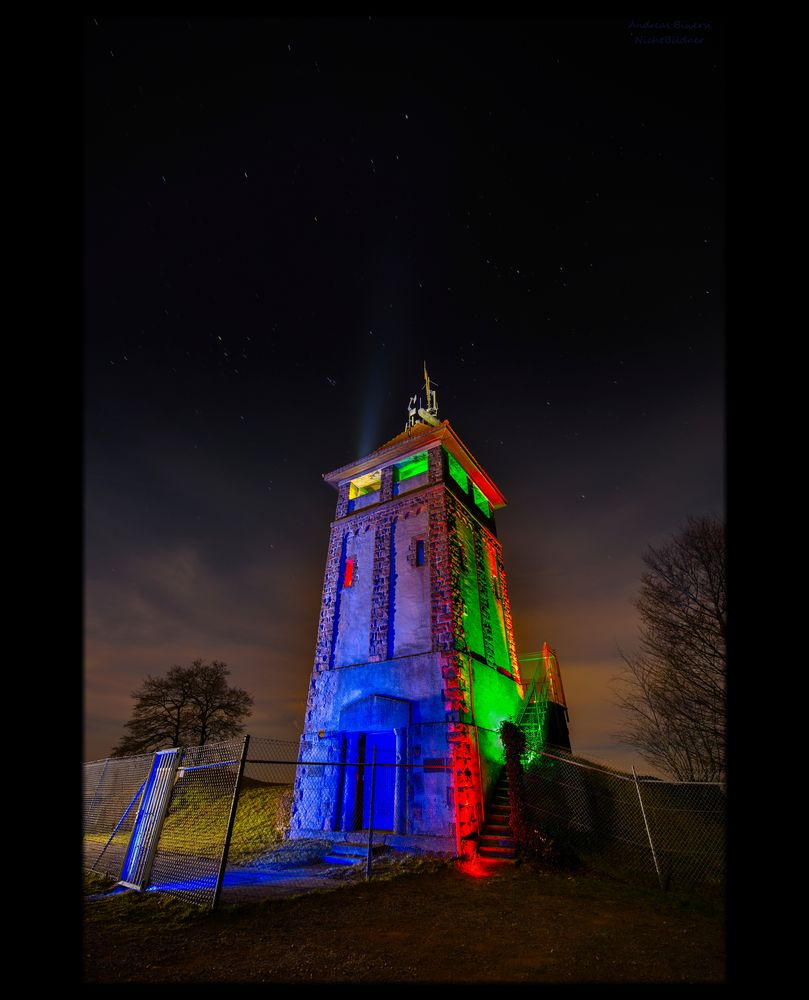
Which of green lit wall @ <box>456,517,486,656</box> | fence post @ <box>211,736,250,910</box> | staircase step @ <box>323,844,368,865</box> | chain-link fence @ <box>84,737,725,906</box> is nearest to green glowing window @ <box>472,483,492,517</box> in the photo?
green lit wall @ <box>456,517,486,656</box>

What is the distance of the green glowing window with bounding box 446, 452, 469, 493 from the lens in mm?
18102

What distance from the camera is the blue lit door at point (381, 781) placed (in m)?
12.0

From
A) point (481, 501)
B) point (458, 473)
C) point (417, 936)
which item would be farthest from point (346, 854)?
point (481, 501)

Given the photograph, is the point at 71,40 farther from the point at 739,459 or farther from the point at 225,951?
the point at 225,951

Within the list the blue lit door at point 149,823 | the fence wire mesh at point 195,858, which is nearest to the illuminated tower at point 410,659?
the fence wire mesh at point 195,858

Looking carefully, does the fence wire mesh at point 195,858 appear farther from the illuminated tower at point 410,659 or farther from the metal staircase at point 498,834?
the metal staircase at point 498,834

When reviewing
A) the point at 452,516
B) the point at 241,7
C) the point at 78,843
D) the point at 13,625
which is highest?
the point at 452,516

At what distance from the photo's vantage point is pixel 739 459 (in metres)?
1.20

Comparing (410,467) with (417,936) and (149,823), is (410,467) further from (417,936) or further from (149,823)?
(417,936)

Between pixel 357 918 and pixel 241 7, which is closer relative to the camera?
pixel 241 7

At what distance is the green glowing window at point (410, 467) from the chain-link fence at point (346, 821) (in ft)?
30.4

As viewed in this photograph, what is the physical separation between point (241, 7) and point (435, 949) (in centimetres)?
818

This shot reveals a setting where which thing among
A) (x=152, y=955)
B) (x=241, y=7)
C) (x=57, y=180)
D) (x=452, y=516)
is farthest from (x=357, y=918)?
(x=452, y=516)

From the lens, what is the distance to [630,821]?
10.2 m
